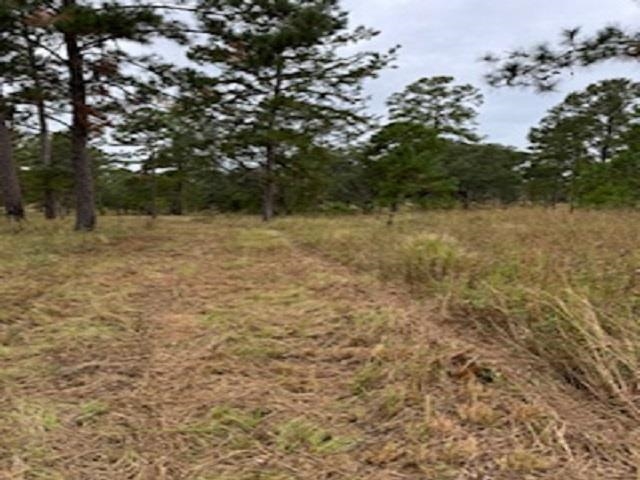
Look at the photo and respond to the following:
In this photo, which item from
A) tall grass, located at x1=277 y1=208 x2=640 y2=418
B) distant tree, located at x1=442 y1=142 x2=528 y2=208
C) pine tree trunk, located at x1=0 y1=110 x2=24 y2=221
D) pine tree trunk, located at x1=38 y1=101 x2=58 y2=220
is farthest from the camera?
distant tree, located at x1=442 y1=142 x2=528 y2=208

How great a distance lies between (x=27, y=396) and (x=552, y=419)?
1987 millimetres

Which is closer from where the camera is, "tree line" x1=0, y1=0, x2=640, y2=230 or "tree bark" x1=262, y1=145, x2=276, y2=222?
"tree line" x1=0, y1=0, x2=640, y2=230

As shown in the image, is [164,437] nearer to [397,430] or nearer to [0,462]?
[0,462]

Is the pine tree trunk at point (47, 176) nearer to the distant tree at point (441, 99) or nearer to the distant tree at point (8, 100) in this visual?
the distant tree at point (8, 100)

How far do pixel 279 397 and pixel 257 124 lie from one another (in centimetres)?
1200

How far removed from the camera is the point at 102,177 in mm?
23219

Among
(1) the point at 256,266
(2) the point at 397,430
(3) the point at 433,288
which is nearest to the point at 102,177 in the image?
(1) the point at 256,266

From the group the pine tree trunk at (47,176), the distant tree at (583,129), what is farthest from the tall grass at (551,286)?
the distant tree at (583,129)

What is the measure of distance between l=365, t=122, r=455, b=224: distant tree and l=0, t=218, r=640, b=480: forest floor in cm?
665

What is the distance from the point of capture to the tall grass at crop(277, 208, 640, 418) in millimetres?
2041

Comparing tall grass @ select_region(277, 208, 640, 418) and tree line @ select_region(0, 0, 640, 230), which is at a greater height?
tree line @ select_region(0, 0, 640, 230)

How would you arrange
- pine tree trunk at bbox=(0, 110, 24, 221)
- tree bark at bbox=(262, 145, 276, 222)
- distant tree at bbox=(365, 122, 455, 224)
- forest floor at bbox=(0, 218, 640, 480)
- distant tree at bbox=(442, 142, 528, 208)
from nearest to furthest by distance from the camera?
forest floor at bbox=(0, 218, 640, 480), distant tree at bbox=(365, 122, 455, 224), pine tree trunk at bbox=(0, 110, 24, 221), tree bark at bbox=(262, 145, 276, 222), distant tree at bbox=(442, 142, 528, 208)

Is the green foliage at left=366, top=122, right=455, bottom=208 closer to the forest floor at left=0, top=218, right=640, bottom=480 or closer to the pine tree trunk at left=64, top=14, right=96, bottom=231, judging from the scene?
the pine tree trunk at left=64, top=14, right=96, bottom=231

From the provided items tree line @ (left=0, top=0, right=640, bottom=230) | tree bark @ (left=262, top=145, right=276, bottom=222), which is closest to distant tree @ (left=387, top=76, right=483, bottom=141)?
tree line @ (left=0, top=0, right=640, bottom=230)
